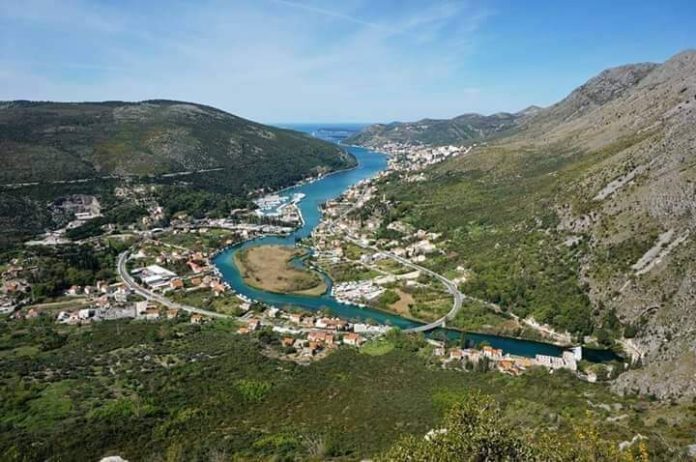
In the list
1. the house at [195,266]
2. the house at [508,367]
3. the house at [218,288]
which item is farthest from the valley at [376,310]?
the house at [195,266]

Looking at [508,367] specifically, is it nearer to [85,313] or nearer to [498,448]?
[498,448]

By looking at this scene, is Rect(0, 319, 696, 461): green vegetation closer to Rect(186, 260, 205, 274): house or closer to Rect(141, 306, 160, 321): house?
Rect(141, 306, 160, 321): house

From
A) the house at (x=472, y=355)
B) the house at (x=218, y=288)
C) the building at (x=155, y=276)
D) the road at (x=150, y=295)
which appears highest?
the house at (x=472, y=355)

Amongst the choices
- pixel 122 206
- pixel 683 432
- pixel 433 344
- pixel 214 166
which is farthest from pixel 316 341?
pixel 214 166

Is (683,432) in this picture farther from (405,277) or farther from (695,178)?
(405,277)

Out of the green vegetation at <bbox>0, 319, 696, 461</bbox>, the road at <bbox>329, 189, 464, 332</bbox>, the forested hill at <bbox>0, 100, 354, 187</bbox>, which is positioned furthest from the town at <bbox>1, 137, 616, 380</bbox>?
the forested hill at <bbox>0, 100, 354, 187</bbox>

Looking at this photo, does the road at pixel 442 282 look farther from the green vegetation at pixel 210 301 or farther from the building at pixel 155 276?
the building at pixel 155 276
